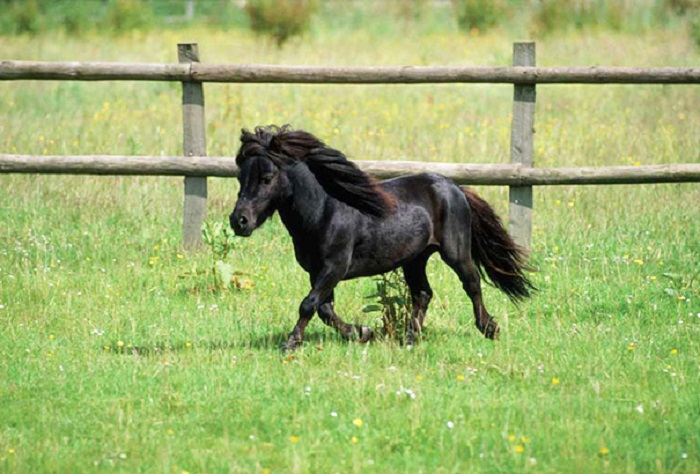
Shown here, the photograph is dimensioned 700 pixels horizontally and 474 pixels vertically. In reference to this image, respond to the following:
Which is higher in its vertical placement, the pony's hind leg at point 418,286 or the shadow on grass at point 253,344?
the pony's hind leg at point 418,286

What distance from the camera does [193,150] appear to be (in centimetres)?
944

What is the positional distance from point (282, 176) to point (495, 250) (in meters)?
1.65

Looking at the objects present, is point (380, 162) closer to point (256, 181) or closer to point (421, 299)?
point (421, 299)

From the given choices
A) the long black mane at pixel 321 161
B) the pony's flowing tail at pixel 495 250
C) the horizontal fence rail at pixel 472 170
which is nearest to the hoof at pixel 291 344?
the long black mane at pixel 321 161

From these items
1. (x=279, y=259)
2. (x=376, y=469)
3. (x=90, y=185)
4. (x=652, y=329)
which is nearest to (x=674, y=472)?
(x=376, y=469)

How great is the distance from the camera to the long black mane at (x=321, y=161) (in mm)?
6004

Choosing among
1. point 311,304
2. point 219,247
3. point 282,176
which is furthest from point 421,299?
point 219,247

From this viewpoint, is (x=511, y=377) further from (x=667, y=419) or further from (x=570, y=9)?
(x=570, y=9)

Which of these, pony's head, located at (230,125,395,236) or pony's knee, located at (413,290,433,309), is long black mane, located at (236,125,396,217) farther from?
pony's knee, located at (413,290,433,309)

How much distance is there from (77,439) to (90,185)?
617 cm

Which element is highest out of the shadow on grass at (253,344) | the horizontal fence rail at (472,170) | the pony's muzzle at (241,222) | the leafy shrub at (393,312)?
the pony's muzzle at (241,222)

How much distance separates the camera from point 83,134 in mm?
12859

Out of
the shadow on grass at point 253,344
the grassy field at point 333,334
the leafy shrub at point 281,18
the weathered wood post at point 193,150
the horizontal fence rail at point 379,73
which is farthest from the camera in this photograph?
the leafy shrub at point 281,18

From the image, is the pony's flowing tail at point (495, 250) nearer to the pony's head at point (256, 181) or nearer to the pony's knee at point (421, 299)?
the pony's knee at point (421, 299)
